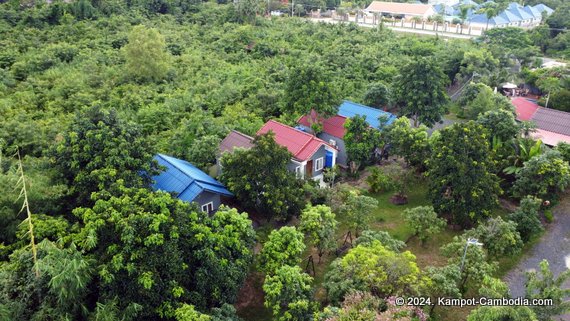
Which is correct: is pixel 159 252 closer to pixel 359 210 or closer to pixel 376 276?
pixel 376 276

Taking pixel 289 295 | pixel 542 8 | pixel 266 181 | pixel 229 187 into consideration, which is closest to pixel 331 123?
pixel 266 181

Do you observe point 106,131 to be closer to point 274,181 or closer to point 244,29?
point 274,181

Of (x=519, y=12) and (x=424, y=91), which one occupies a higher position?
(x=424, y=91)

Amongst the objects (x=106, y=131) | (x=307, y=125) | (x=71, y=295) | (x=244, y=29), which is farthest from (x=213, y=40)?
(x=71, y=295)

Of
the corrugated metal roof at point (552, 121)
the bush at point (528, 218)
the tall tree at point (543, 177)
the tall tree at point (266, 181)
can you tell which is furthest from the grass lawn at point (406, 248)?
the corrugated metal roof at point (552, 121)

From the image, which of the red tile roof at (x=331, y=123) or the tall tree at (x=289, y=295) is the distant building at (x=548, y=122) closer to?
the red tile roof at (x=331, y=123)

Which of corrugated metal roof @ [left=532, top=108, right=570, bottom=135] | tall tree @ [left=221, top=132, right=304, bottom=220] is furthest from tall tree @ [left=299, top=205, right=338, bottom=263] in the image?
A: corrugated metal roof @ [left=532, top=108, right=570, bottom=135]

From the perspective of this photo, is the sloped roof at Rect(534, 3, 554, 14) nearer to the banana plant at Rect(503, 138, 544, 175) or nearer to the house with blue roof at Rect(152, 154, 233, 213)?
the banana plant at Rect(503, 138, 544, 175)
